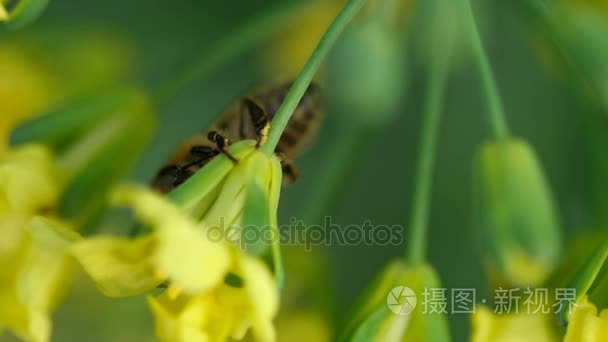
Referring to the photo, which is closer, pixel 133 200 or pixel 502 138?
pixel 133 200

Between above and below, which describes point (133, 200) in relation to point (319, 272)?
above

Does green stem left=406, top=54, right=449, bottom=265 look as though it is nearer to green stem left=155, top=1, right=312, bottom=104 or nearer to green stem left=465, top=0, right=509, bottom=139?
green stem left=465, top=0, right=509, bottom=139

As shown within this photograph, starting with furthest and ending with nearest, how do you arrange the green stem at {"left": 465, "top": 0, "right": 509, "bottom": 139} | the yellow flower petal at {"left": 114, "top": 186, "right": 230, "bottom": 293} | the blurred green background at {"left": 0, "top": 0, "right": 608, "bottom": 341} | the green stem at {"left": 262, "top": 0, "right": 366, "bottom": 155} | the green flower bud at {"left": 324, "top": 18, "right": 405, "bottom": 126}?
1. the blurred green background at {"left": 0, "top": 0, "right": 608, "bottom": 341}
2. the green flower bud at {"left": 324, "top": 18, "right": 405, "bottom": 126}
3. the green stem at {"left": 465, "top": 0, "right": 509, "bottom": 139}
4. the green stem at {"left": 262, "top": 0, "right": 366, "bottom": 155}
5. the yellow flower petal at {"left": 114, "top": 186, "right": 230, "bottom": 293}

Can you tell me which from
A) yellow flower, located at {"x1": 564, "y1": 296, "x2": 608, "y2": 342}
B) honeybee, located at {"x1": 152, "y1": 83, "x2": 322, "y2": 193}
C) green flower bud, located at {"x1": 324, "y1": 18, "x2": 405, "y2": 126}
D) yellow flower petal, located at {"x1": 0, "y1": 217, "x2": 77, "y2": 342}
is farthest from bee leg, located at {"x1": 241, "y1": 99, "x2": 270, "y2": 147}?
yellow flower, located at {"x1": 564, "y1": 296, "x2": 608, "y2": 342}

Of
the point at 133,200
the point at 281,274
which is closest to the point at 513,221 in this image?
the point at 281,274

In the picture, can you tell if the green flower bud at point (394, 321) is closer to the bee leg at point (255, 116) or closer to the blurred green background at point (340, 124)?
the bee leg at point (255, 116)

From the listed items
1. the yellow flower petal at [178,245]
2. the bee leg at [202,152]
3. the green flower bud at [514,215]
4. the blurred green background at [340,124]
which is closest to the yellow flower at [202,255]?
the yellow flower petal at [178,245]

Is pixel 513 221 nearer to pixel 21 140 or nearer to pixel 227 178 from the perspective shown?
pixel 227 178
